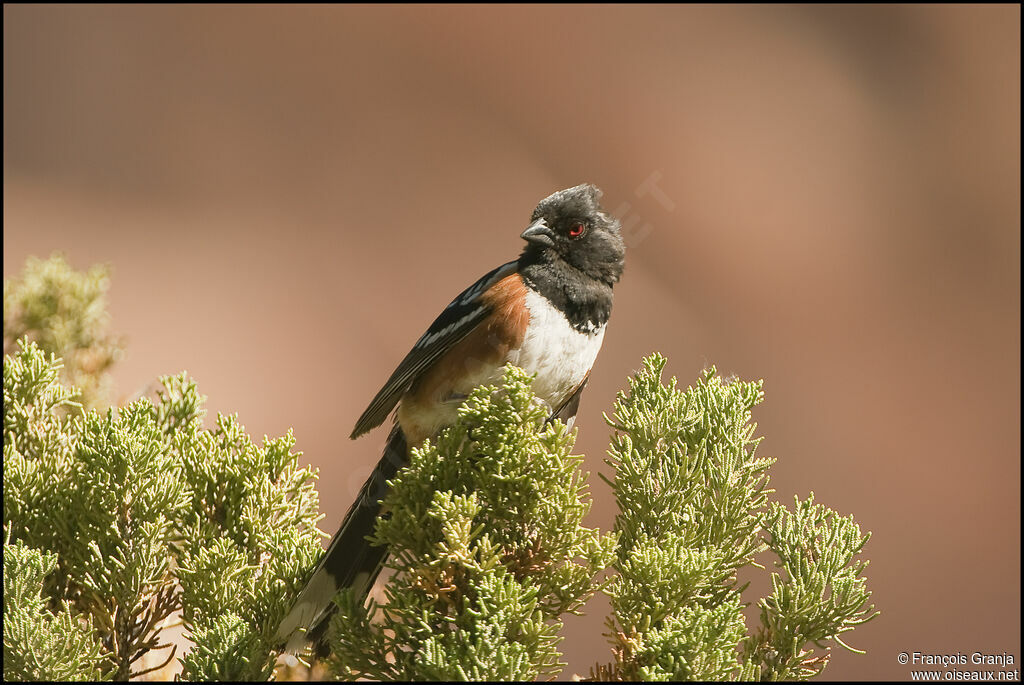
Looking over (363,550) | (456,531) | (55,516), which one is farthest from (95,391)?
(456,531)

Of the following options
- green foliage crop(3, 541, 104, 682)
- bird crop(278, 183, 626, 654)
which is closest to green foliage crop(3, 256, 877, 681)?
green foliage crop(3, 541, 104, 682)

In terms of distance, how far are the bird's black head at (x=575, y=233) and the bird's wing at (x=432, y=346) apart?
116mm

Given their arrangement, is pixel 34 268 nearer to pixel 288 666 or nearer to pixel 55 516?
pixel 55 516

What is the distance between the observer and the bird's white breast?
5.78 ft

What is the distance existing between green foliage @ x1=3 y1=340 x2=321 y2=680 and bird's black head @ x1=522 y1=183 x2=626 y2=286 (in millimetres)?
701

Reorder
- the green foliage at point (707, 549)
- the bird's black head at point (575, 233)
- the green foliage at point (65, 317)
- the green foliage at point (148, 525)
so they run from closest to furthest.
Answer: the green foliage at point (707, 549), the green foliage at point (148, 525), the bird's black head at point (575, 233), the green foliage at point (65, 317)

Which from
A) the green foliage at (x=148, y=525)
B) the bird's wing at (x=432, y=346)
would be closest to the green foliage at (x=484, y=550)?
the green foliage at (x=148, y=525)

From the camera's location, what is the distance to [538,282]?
183 cm

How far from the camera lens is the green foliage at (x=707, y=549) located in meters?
1.17

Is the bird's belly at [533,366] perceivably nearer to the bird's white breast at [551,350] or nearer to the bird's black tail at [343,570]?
the bird's white breast at [551,350]

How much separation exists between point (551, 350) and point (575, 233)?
0.94 feet

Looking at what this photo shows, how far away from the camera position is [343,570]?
1.52 metres

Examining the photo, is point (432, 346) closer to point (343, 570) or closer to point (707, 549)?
point (343, 570)

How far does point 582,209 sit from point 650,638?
1.00 metres
